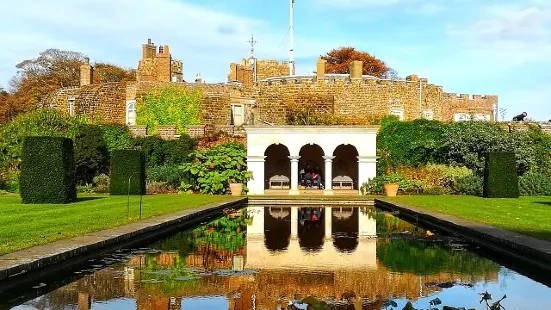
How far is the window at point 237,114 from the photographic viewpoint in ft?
119

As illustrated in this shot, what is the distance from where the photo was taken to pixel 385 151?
29.5 m

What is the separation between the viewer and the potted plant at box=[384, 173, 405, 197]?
82.2 ft

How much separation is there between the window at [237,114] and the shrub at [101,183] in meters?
10.1

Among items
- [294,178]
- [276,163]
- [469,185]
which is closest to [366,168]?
[294,178]

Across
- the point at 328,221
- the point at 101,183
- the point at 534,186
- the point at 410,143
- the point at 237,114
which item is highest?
the point at 237,114

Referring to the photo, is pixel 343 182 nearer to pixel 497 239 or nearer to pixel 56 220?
pixel 56 220

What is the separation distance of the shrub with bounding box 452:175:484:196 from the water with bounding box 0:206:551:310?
13.9 meters

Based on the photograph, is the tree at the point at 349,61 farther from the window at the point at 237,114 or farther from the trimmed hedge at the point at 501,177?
the trimmed hedge at the point at 501,177

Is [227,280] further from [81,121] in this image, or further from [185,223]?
[81,121]

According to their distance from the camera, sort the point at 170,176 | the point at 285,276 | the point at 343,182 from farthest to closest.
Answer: the point at 343,182, the point at 170,176, the point at 285,276

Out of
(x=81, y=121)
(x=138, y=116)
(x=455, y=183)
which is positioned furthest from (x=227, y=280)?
(x=138, y=116)

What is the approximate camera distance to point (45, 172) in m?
18.9

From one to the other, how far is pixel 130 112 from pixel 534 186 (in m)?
22.1

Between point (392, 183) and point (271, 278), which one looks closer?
point (271, 278)
